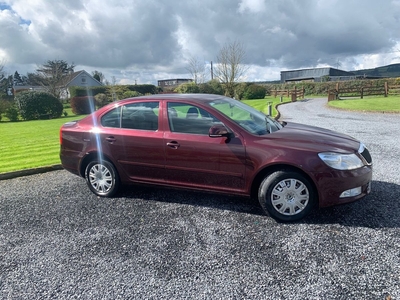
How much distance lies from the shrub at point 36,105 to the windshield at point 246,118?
23.9 m

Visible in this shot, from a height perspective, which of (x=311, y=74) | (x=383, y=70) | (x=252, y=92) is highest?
(x=383, y=70)

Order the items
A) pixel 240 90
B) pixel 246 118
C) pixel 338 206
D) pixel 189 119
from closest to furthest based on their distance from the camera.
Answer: pixel 338 206 → pixel 189 119 → pixel 246 118 → pixel 240 90

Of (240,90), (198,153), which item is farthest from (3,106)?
(198,153)

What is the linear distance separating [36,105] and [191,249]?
2514 cm

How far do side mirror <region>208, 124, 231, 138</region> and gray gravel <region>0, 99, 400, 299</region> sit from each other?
1083 millimetres

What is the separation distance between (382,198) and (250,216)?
2042mm

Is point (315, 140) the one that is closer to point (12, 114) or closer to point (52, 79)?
point (12, 114)

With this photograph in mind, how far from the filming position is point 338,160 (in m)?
3.39

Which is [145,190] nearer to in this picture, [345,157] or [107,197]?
[107,197]

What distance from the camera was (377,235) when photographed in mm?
3164

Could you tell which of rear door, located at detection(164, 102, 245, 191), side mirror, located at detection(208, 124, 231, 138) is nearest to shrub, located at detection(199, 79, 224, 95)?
rear door, located at detection(164, 102, 245, 191)

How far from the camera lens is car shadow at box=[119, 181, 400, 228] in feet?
11.5

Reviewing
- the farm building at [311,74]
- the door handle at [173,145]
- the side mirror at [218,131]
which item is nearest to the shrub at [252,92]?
the farm building at [311,74]

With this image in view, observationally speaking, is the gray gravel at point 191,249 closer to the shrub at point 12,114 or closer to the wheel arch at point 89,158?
the wheel arch at point 89,158
